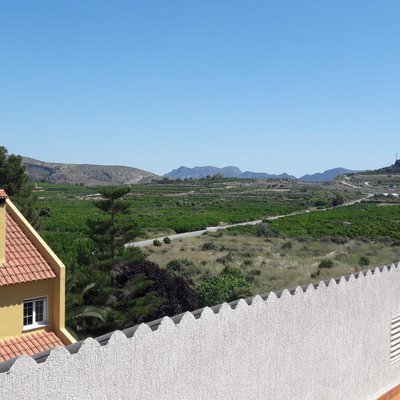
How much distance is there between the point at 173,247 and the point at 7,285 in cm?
2665

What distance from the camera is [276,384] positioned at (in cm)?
558

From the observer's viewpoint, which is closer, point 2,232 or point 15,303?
point 15,303

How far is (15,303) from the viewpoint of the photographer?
9.18 m

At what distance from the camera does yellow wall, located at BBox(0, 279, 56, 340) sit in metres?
8.99

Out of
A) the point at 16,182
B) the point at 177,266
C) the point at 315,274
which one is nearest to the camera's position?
the point at 315,274

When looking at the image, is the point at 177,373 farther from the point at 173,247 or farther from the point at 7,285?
the point at 173,247

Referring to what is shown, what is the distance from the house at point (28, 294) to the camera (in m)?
9.03

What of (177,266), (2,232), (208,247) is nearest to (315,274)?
(177,266)

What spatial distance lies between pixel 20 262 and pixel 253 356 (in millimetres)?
5774

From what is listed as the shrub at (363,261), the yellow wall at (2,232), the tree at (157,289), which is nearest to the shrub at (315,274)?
the shrub at (363,261)

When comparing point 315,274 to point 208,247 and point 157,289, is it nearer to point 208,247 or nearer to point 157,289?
point 157,289

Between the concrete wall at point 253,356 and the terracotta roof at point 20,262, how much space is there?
521cm

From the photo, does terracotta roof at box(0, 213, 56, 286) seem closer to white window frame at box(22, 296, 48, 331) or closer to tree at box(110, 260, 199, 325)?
white window frame at box(22, 296, 48, 331)

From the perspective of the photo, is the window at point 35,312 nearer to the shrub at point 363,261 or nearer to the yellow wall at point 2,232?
the yellow wall at point 2,232
